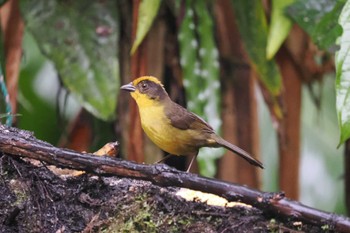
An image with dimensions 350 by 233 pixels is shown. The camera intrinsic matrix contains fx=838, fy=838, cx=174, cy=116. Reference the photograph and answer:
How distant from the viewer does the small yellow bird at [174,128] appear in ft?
8.56

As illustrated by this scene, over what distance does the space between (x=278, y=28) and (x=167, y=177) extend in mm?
A: 1377

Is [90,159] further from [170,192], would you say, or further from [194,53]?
[194,53]

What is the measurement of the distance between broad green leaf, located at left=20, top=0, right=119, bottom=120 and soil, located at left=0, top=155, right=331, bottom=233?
3.66ft

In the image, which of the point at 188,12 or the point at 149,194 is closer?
the point at 149,194

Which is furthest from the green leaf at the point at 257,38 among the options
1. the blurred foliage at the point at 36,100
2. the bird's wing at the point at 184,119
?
the blurred foliage at the point at 36,100

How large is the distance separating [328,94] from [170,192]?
9.48 ft

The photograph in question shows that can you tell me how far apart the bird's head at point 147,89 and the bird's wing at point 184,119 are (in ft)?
0.26

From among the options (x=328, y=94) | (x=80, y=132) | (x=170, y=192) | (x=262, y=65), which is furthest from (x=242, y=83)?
(x=170, y=192)

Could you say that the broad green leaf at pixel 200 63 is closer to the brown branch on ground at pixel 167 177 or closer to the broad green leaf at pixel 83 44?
the broad green leaf at pixel 83 44

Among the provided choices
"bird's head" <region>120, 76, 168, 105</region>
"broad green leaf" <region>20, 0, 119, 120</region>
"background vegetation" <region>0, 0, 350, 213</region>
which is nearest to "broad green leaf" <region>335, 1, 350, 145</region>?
"background vegetation" <region>0, 0, 350, 213</region>

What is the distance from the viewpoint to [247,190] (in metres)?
1.71

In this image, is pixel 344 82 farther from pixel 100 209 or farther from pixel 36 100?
pixel 36 100

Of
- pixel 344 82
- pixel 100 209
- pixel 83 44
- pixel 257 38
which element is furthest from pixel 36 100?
pixel 344 82

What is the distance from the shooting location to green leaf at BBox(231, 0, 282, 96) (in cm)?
315
